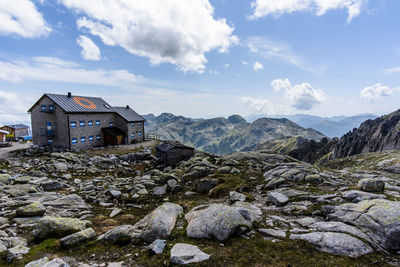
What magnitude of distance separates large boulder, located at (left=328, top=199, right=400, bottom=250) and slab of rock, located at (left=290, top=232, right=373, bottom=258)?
89cm

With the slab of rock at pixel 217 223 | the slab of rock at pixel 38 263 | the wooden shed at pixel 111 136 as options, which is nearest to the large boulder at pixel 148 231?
the slab of rock at pixel 217 223

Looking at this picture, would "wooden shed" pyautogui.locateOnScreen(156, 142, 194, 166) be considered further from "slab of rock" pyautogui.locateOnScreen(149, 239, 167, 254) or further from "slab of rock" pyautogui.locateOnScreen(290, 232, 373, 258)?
"slab of rock" pyautogui.locateOnScreen(290, 232, 373, 258)

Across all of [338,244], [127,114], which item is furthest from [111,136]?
[338,244]

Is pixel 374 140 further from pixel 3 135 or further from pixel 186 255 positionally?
pixel 3 135

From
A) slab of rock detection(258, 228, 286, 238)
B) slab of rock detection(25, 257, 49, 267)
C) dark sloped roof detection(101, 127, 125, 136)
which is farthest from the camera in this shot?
dark sloped roof detection(101, 127, 125, 136)

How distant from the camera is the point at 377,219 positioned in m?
8.01

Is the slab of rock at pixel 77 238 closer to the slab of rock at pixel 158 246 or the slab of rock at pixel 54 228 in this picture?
the slab of rock at pixel 54 228

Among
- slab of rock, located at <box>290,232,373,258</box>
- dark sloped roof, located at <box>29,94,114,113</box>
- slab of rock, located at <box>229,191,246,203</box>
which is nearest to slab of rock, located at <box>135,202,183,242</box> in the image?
slab of rock, located at <box>229,191,246,203</box>

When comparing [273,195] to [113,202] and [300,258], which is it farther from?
[113,202]

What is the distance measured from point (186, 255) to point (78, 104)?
48.0m

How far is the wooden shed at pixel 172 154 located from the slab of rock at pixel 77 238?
78.5ft

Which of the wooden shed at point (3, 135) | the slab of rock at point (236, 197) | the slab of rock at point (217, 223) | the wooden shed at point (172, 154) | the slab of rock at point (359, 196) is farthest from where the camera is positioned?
the wooden shed at point (3, 135)

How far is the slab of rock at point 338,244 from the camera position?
6.76 meters

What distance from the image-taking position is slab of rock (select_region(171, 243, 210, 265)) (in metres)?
6.43
